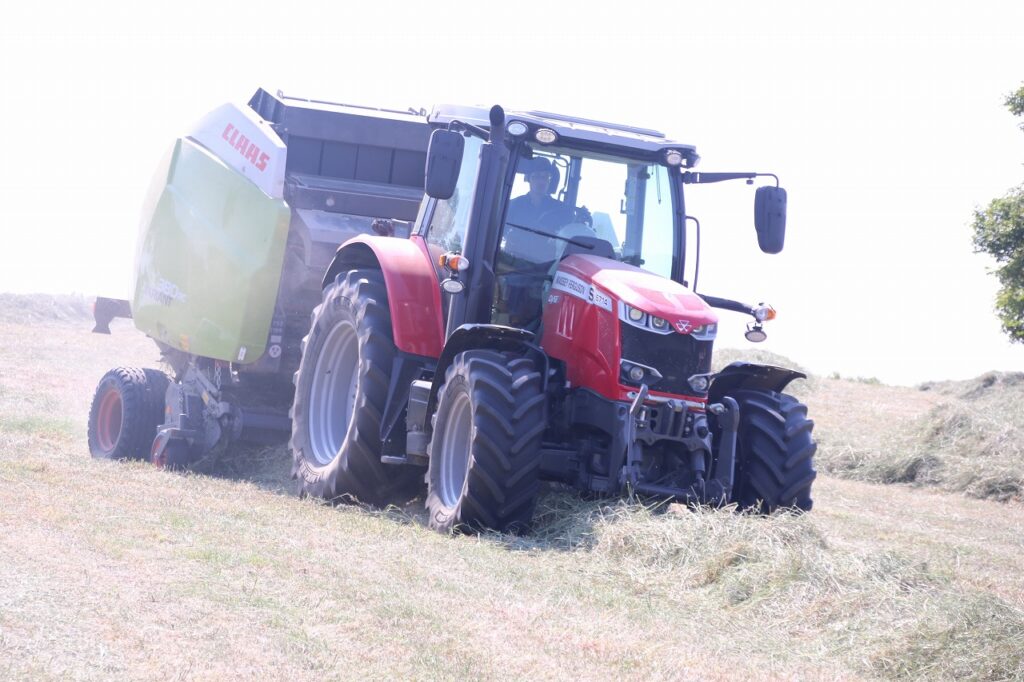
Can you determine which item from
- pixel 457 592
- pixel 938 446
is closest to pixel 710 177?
pixel 457 592

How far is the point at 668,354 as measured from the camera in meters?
8.29

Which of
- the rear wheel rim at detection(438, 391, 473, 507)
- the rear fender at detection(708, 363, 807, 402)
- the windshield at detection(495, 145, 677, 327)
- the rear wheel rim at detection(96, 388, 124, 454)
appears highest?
the windshield at detection(495, 145, 677, 327)

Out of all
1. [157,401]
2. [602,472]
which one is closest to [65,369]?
[157,401]

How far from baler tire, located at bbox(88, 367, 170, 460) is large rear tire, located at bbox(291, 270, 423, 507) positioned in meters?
2.16

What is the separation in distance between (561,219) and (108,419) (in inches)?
224

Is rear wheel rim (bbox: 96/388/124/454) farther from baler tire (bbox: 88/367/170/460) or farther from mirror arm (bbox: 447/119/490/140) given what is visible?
mirror arm (bbox: 447/119/490/140)

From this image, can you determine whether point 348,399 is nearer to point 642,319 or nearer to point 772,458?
point 642,319

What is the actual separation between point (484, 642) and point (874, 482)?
10745 mm

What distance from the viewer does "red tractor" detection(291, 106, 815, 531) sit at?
8.09 metres

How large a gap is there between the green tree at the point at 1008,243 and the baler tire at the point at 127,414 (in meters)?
15.4

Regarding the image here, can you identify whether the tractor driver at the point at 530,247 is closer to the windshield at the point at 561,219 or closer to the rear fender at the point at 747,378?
the windshield at the point at 561,219

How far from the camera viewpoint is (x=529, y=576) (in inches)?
264

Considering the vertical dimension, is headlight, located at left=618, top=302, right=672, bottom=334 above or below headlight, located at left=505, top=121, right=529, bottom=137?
below

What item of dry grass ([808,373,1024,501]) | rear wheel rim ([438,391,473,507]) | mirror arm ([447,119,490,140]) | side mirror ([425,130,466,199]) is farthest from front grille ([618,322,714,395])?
dry grass ([808,373,1024,501])
